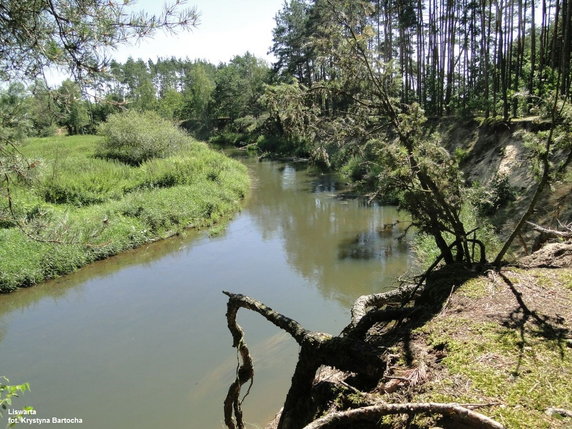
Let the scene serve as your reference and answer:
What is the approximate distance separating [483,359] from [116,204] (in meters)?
15.4

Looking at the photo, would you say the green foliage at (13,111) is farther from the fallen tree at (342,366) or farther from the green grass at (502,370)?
the green grass at (502,370)

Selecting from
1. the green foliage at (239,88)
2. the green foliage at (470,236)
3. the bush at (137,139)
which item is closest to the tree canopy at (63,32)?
the green foliage at (470,236)

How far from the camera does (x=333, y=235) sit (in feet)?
48.1

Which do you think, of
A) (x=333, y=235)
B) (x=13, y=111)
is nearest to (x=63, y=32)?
(x=13, y=111)

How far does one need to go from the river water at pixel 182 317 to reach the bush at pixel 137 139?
12555mm

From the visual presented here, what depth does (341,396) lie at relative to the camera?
2586 millimetres

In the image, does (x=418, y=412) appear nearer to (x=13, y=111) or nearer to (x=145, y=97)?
(x=13, y=111)

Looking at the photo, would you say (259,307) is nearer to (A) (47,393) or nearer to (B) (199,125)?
(A) (47,393)

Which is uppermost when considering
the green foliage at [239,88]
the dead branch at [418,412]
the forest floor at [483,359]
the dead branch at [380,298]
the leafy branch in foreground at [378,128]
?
the green foliage at [239,88]

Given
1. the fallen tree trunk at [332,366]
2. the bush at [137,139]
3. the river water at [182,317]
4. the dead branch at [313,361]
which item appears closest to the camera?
the fallen tree trunk at [332,366]

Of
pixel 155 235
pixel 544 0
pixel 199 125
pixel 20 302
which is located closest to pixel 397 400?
pixel 20 302

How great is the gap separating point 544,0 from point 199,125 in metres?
49.1

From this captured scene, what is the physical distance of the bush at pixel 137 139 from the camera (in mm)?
26328

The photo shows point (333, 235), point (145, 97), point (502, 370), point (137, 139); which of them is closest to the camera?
point (502, 370)
